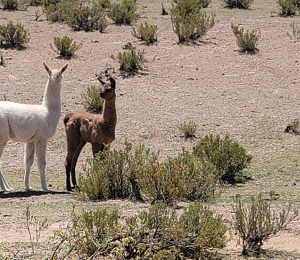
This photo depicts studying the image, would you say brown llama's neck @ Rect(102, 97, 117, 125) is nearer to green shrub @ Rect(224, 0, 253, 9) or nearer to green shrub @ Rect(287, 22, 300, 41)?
green shrub @ Rect(287, 22, 300, 41)

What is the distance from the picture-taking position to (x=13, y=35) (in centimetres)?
2342

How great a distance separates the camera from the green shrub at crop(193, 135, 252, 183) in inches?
567

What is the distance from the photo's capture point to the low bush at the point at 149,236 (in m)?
7.52

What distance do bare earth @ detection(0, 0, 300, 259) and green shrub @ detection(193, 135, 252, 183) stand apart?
0.48 metres

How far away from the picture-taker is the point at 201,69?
21719 mm

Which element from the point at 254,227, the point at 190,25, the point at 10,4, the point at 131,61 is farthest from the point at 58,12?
the point at 254,227

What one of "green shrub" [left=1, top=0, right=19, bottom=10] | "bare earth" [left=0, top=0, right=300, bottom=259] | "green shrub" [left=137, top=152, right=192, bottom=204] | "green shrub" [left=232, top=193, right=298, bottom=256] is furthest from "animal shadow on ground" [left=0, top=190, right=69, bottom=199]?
"green shrub" [left=1, top=0, right=19, bottom=10]

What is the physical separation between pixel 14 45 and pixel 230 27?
731 centimetres

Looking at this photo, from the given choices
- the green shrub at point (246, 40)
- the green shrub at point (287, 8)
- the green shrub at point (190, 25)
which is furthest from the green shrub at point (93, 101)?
the green shrub at point (287, 8)

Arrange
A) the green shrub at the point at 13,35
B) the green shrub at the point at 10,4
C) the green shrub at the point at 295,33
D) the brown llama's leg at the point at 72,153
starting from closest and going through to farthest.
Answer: the brown llama's leg at the point at 72,153 < the green shrub at the point at 13,35 < the green shrub at the point at 295,33 < the green shrub at the point at 10,4

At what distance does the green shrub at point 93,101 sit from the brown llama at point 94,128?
17.5 ft

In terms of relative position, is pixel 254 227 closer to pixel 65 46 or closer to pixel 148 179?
pixel 148 179

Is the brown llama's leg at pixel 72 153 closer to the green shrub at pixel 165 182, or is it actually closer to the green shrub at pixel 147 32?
the green shrub at pixel 165 182

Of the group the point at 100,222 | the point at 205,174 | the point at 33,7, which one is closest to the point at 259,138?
the point at 205,174
